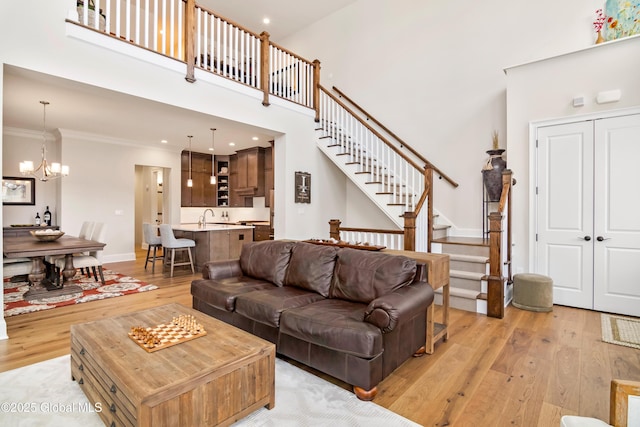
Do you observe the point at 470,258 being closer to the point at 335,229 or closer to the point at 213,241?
the point at 335,229

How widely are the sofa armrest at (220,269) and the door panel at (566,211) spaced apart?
4.02 meters

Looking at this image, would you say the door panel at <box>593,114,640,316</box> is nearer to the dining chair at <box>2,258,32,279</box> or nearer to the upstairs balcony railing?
the upstairs balcony railing

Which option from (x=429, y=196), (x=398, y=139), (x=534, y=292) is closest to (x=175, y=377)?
(x=429, y=196)

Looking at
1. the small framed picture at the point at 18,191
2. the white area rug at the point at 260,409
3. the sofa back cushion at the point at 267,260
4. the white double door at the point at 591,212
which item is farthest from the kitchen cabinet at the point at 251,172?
the white area rug at the point at 260,409

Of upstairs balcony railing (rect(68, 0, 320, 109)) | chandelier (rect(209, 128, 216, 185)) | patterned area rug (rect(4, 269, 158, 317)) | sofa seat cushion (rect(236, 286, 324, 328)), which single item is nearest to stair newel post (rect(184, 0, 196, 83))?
upstairs balcony railing (rect(68, 0, 320, 109))

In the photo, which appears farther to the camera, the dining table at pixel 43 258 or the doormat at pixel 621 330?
the dining table at pixel 43 258

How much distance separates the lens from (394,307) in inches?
83.3

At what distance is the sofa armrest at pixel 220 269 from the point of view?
11.6 feet

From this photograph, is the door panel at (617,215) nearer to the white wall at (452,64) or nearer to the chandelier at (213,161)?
the white wall at (452,64)

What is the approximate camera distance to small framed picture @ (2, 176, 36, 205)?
6.53 m

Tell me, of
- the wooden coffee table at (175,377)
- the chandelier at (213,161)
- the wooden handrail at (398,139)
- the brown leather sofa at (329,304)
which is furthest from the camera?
the chandelier at (213,161)

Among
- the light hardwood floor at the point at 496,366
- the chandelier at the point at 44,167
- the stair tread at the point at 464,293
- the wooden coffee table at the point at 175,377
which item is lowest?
the light hardwood floor at the point at 496,366

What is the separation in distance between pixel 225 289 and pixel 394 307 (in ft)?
5.69

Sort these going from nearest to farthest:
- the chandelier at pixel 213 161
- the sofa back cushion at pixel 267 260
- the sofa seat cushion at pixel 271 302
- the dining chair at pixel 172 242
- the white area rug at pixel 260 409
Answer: the white area rug at pixel 260 409, the sofa seat cushion at pixel 271 302, the sofa back cushion at pixel 267 260, the dining chair at pixel 172 242, the chandelier at pixel 213 161
